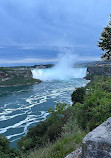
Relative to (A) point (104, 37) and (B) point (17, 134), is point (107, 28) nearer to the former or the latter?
(A) point (104, 37)

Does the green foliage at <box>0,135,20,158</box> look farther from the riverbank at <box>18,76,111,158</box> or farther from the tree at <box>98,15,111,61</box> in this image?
the tree at <box>98,15,111,61</box>

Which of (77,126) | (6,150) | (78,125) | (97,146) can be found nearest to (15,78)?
(6,150)

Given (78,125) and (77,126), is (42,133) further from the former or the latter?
(77,126)

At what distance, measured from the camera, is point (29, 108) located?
123 feet

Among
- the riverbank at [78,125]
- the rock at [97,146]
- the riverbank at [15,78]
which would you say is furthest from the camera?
the riverbank at [15,78]

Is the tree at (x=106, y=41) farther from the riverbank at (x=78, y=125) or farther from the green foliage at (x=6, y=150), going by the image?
the green foliage at (x=6, y=150)

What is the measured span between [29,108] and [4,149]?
2727 cm

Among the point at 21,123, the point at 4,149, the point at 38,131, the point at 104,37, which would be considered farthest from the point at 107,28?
the point at 21,123

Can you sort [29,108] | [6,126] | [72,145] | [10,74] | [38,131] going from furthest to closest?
[10,74] → [29,108] → [6,126] → [38,131] → [72,145]

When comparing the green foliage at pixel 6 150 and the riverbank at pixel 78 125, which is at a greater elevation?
the riverbank at pixel 78 125

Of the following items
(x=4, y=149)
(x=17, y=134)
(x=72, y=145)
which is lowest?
(x=17, y=134)

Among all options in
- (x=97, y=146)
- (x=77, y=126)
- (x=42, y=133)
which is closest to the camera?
(x=97, y=146)

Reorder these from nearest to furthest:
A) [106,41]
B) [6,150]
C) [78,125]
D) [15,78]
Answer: [106,41], [78,125], [6,150], [15,78]

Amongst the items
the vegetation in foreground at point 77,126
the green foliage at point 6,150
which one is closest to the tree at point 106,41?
the vegetation in foreground at point 77,126
